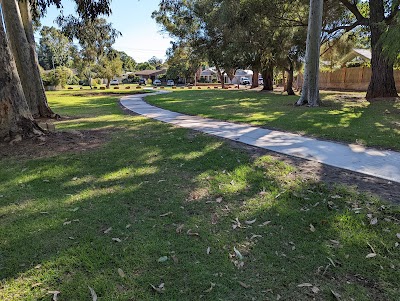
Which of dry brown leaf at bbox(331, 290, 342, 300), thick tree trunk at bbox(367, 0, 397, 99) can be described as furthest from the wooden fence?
dry brown leaf at bbox(331, 290, 342, 300)

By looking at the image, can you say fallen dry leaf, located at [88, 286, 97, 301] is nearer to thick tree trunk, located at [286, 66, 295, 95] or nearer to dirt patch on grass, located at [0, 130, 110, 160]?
dirt patch on grass, located at [0, 130, 110, 160]

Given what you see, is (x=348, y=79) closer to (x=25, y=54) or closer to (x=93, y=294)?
(x=25, y=54)

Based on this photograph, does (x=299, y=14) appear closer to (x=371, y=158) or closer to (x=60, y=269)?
(x=371, y=158)

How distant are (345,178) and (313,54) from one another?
31.7 feet

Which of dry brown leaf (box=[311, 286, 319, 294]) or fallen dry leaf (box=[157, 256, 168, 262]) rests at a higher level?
fallen dry leaf (box=[157, 256, 168, 262])

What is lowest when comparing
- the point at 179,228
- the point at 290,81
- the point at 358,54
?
the point at 179,228

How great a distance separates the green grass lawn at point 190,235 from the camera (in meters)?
2.33

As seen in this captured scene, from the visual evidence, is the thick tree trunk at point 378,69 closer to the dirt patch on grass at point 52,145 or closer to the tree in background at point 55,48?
the dirt patch on grass at point 52,145

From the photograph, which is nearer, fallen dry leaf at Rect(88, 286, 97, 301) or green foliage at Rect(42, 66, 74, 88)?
fallen dry leaf at Rect(88, 286, 97, 301)

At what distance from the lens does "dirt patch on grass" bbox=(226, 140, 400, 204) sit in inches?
152

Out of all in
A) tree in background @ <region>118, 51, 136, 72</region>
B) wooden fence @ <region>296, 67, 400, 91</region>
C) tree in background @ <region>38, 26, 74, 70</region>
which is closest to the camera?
wooden fence @ <region>296, 67, 400, 91</region>

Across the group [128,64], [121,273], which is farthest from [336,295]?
[128,64]

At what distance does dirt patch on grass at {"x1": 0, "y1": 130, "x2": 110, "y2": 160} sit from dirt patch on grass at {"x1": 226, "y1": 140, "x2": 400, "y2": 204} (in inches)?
158

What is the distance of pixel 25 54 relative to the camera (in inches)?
383
